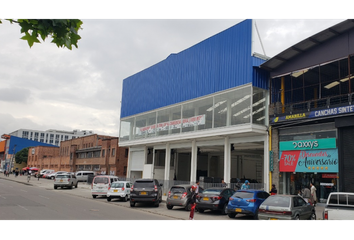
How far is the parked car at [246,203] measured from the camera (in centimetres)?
1521

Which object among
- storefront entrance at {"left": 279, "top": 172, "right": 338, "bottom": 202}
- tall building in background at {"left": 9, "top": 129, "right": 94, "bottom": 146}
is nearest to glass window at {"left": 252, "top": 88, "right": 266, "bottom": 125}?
storefront entrance at {"left": 279, "top": 172, "right": 338, "bottom": 202}

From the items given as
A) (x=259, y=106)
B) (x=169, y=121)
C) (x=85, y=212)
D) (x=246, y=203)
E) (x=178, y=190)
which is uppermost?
(x=259, y=106)

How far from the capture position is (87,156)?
61.7 meters

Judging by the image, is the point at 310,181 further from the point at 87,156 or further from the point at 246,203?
the point at 87,156

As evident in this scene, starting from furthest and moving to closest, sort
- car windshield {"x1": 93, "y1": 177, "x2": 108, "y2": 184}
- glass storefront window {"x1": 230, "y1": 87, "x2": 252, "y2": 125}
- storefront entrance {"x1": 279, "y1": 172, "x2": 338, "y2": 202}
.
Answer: car windshield {"x1": 93, "y1": 177, "x2": 108, "y2": 184}
glass storefront window {"x1": 230, "y1": 87, "x2": 252, "y2": 125}
storefront entrance {"x1": 279, "y1": 172, "x2": 338, "y2": 202}

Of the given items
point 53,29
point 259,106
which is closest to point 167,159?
point 259,106

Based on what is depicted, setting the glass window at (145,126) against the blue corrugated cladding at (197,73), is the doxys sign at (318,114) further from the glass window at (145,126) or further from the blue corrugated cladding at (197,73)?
the glass window at (145,126)

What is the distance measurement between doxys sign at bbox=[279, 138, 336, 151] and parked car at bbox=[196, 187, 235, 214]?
269 inches

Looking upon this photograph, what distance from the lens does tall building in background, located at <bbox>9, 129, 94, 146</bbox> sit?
6575 inches

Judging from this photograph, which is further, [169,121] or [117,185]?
[169,121]

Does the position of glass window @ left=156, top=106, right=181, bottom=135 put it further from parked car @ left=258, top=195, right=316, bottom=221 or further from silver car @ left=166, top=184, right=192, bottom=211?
parked car @ left=258, top=195, right=316, bottom=221

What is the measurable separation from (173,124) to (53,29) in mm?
26888

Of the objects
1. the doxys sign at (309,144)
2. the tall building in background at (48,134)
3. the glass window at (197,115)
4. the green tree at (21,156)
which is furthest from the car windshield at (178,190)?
the tall building in background at (48,134)
